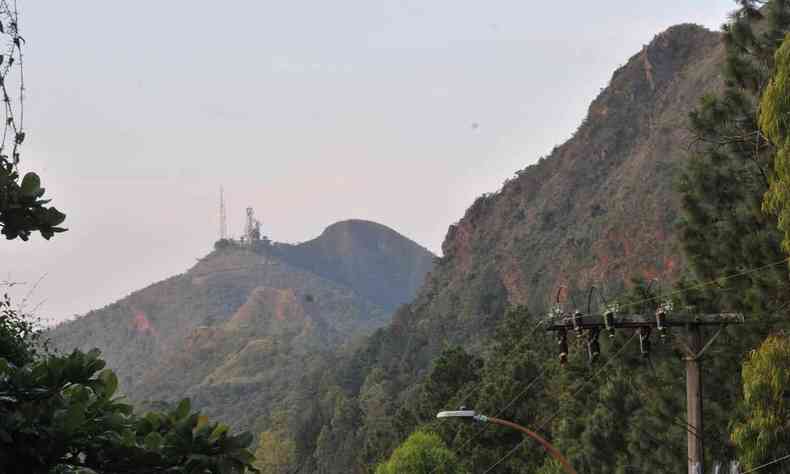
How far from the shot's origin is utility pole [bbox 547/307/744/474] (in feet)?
51.6

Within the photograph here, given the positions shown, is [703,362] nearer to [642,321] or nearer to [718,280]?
[718,280]

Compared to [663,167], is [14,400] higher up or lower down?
lower down

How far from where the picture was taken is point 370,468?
2872 inches

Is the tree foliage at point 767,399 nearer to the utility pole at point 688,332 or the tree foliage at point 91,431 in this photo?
the utility pole at point 688,332

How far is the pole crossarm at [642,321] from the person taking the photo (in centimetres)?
1695

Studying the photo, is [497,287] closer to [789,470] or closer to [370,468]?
[370,468]

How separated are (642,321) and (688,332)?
1.10 m

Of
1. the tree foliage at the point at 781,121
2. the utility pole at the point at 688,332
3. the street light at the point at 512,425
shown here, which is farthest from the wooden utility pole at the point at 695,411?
the tree foliage at the point at 781,121

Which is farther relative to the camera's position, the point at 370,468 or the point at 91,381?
the point at 370,468

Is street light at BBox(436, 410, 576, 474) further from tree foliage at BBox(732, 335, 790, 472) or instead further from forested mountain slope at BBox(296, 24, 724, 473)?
forested mountain slope at BBox(296, 24, 724, 473)

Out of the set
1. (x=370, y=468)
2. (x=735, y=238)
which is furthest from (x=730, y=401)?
(x=370, y=468)

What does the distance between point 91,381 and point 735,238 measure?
75.2 ft

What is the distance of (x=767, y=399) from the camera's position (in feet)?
53.0

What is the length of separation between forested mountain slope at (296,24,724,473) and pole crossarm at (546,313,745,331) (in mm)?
61623
